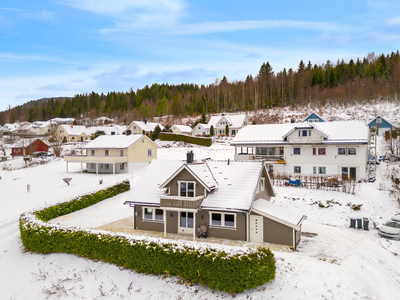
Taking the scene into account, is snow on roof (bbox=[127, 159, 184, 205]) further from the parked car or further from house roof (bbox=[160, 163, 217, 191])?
the parked car

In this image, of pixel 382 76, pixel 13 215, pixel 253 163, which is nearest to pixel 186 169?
pixel 253 163

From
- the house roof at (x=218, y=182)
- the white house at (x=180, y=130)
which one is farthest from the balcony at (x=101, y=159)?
the white house at (x=180, y=130)

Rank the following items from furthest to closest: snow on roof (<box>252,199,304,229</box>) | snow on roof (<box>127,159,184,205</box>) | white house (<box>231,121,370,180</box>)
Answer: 1. white house (<box>231,121,370,180</box>)
2. snow on roof (<box>127,159,184,205</box>)
3. snow on roof (<box>252,199,304,229</box>)

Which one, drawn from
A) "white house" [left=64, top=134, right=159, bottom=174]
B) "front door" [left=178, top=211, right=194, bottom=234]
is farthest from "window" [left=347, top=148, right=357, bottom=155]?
"white house" [left=64, top=134, right=159, bottom=174]

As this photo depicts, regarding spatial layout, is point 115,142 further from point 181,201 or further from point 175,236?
point 181,201

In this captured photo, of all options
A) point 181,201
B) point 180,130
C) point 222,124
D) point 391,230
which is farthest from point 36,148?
point 391,230

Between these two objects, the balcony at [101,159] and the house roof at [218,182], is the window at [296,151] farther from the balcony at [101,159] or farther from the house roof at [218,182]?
the balcony at [101,159]
